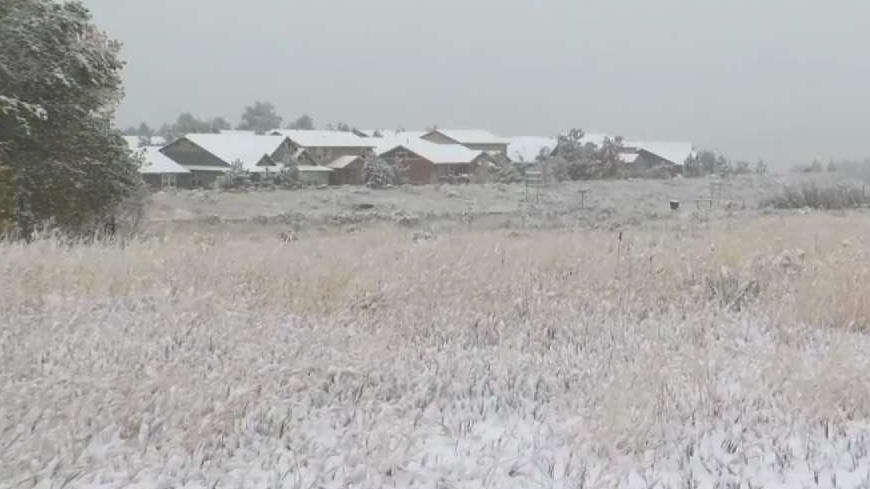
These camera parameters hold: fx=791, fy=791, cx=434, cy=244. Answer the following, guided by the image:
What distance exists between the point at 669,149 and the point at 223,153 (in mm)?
40128

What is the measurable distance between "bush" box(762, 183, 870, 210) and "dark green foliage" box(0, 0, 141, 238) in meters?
26.0

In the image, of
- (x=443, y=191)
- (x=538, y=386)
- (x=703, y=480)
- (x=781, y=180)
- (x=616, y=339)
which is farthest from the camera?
(x=781, y=180)

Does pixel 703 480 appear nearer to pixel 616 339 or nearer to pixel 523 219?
pixel 616 339

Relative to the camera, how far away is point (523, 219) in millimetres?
28453

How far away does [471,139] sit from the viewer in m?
81.1

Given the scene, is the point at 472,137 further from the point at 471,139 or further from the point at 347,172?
the point at 347,172

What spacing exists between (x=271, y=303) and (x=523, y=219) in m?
23.1

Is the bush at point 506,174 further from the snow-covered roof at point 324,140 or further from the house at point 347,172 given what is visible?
the snow-covered roof at point 324,140

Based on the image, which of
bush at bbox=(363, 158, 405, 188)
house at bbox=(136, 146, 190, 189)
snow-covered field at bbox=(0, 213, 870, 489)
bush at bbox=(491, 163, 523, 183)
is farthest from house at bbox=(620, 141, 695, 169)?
snow-covered field at bbox=(0, 213, 870, 489)

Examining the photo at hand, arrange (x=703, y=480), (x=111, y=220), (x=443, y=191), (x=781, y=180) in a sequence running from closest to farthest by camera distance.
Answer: (x=703, y=480), (x=111, y=220), (x=443, y=191), (x=781, y=180)

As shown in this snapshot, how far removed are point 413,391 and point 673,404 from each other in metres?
1.23

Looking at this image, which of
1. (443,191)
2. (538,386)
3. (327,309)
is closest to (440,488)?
(538,386)

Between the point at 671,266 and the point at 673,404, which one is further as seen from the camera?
the point at 671,266

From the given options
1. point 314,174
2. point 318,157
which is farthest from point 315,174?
point 318,157
